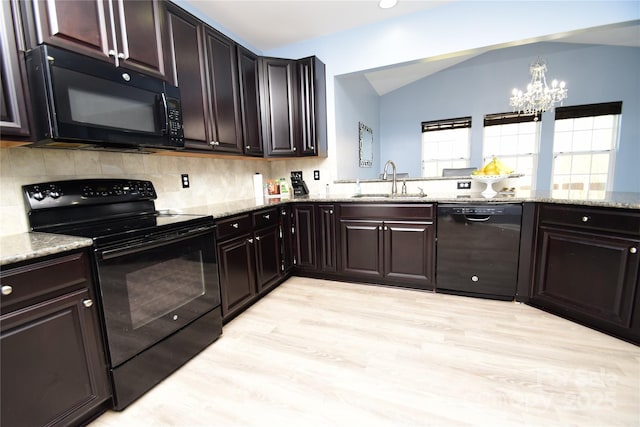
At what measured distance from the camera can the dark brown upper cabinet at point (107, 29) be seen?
1.22 m

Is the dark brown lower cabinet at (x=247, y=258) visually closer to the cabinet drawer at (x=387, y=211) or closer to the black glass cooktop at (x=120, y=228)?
the black glass cooktop at (x=120, y=228)

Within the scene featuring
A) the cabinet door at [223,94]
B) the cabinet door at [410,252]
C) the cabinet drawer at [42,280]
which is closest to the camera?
the cabinet drawer at [42,280]

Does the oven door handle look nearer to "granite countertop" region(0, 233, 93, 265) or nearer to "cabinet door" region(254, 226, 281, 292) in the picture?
"granite countertop" region(0, 233, 93, 265)

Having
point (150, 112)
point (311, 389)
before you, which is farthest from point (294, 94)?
point (311, 389)

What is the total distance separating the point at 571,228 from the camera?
6.39 ft

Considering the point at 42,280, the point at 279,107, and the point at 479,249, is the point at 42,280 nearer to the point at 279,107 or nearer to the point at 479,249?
the point at 279,107

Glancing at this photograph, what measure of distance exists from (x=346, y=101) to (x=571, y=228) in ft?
8.96

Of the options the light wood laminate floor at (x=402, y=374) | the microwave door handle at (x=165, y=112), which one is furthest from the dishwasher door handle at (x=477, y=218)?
the microwave door handle at (x=165, y=112)

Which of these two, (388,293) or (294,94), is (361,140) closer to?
(294,94)

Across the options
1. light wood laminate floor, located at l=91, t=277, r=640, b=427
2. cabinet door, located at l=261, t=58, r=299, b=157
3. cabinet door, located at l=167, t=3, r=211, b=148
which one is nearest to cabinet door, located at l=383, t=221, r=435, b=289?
light wood laminate floor, located at l=91, t=277, r=640, b=427

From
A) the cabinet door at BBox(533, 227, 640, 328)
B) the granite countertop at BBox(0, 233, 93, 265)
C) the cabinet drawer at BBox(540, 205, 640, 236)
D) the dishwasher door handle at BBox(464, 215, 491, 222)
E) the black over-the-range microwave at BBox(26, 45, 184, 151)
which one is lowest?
the cabinet door at BBox(533, 227, 640, 328)

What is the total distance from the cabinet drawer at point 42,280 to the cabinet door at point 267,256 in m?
1.27

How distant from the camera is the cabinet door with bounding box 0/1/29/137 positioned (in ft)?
3.84

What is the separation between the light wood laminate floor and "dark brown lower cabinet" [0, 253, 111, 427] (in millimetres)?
240
